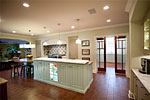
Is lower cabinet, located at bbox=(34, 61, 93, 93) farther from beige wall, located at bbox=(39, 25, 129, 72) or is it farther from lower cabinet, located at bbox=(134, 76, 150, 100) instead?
beige wall, located at bbox=(39, 25, 129, 72)

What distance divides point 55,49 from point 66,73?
15.4 ft

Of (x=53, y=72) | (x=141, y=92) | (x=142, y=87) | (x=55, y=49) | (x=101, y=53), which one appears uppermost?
(x=55, y=49)

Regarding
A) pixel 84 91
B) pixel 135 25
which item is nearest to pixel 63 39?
pixel 84 91

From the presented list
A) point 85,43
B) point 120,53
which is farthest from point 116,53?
point 85,43

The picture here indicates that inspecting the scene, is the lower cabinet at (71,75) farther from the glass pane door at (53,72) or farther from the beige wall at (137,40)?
the beige wall at (137,40)

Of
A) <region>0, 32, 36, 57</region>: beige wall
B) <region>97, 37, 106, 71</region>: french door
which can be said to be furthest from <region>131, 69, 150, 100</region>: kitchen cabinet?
<region>0, 32, 36, 57</region>: beige wall

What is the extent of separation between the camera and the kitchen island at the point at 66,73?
2615 mm

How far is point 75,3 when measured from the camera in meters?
2.09

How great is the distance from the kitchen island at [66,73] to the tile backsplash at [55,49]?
10.3 feet

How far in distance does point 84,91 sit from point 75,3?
2903mm

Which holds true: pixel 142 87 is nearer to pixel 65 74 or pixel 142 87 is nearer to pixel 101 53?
pixel 65 74

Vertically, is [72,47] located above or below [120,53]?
above

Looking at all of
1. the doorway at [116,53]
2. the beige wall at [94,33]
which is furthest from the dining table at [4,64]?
the doorway at [116,53]

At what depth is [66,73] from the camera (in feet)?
9.52
